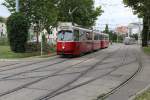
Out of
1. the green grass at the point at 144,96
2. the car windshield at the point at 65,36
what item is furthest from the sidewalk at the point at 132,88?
the car windshield at the point at 65,36

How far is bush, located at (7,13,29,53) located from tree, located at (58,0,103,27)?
76.0 ft

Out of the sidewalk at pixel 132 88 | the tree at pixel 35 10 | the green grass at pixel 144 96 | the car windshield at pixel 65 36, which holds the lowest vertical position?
the sidewalk at pixel 132 88

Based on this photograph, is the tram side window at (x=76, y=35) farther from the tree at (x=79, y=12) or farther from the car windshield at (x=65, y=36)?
the tree at (x=79, y=12)

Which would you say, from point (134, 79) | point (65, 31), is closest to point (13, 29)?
point (65, 31)

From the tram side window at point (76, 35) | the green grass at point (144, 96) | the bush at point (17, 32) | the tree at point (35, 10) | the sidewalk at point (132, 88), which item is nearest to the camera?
the green grass at point (144, 96)

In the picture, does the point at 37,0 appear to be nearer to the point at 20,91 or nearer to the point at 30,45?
the point at 30,45

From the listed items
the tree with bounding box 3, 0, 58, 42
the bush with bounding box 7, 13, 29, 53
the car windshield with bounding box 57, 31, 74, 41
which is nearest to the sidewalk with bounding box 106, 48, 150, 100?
the car windshield with bounding box 57, 31, 74, 41

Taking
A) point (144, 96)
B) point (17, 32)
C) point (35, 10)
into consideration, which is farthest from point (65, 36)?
point (144, 96)

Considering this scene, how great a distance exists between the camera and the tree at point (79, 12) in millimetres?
65463

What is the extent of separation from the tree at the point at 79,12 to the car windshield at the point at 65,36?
24.9 m

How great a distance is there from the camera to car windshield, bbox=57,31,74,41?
36250mm

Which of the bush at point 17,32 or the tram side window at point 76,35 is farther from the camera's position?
the bush at point 17,32

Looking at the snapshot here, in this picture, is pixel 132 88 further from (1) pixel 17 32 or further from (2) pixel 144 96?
(1) pixel 17 32

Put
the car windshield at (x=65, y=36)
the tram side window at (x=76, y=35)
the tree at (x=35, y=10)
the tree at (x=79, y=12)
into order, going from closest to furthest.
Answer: the car windshield at (x=65, y=36), the tram side window at (x=76, y=35), the tree at (x=35, y=10), the tree at (x=79, y=12)
